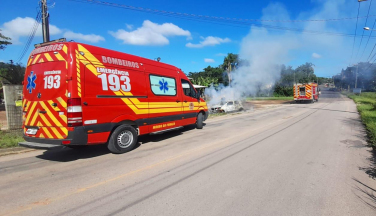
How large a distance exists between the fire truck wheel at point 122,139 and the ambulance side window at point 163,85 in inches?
62.7

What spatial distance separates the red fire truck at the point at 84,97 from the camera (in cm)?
498

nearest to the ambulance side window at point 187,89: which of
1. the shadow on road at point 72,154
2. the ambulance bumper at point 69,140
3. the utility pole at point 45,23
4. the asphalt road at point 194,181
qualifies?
the asphalt road at point 194,181

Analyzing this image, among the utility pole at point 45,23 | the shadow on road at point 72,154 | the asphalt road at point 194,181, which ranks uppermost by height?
the utility pole at point 45,23

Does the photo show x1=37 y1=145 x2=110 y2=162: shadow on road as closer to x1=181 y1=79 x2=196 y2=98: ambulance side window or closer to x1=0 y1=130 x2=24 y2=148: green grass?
x1=0 y1=130 x2=24 y2=148: green grass

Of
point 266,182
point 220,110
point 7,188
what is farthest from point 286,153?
point 220,110

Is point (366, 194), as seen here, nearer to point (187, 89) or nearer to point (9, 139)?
point (187, 89)

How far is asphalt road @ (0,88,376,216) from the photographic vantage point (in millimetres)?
3084

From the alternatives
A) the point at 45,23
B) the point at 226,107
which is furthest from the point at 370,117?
the point at 45,23

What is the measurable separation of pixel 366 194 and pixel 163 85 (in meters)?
6.00

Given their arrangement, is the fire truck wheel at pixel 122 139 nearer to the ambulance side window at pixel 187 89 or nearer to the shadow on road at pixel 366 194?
the ambulance side window at pixel 187 89

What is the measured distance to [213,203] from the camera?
10.4ft

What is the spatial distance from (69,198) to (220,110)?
56.7 feet

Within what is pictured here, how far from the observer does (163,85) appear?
25.1ft

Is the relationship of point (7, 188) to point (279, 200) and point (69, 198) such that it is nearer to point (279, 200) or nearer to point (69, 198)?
point (69, 198)
